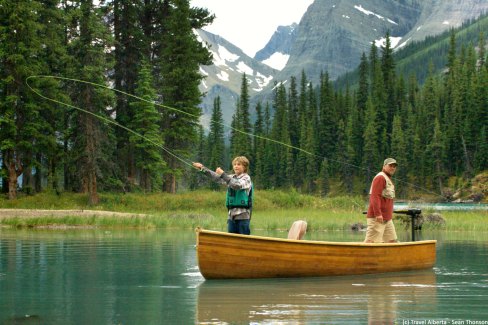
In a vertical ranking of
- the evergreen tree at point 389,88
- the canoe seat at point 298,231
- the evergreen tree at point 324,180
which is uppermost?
the evergreen tree at point 389,88

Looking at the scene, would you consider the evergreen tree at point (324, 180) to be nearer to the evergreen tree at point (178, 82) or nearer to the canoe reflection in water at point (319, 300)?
the evergreen tree at point (178, 82)

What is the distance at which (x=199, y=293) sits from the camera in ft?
39.0

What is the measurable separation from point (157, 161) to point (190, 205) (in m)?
5.32

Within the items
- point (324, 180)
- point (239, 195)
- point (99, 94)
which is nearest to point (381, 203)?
point (239, 195)

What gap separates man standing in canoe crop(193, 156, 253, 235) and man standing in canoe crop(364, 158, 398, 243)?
2723 mm

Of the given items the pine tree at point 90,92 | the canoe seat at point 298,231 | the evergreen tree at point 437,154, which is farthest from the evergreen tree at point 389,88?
the canoe seat at point 298,231

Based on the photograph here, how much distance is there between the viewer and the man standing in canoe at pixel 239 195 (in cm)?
1363

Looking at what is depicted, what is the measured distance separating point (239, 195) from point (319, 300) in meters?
3.49

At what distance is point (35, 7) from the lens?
42.6 meters

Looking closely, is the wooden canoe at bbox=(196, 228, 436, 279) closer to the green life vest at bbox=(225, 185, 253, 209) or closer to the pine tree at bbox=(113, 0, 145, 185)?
the green life vest at bbox=(225, 185, 253, 209)

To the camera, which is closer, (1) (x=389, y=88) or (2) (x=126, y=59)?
(2) (x=126, y=59)

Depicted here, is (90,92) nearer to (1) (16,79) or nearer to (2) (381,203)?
(1) (16,79)

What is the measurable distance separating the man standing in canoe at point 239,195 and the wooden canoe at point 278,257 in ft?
2.47

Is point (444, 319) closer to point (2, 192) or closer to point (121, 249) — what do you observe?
point (121, 249)
